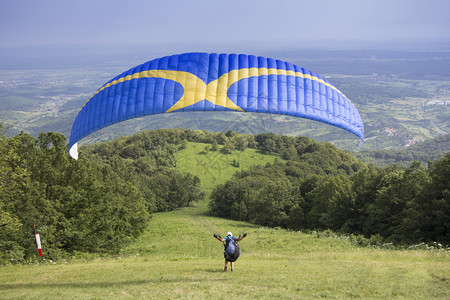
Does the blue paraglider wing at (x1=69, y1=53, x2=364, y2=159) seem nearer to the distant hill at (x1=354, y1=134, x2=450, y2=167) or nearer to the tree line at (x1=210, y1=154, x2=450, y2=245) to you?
the tree line at (x1=210, y1=154, x2=450, y2=245)

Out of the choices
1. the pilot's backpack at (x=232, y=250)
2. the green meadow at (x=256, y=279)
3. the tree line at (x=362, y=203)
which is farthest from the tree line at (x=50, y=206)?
the tree line at (x=362, y=203)

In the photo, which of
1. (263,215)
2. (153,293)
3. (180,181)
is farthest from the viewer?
(263,215)

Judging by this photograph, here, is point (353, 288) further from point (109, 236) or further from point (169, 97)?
point (109, 236)

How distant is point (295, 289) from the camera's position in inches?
359

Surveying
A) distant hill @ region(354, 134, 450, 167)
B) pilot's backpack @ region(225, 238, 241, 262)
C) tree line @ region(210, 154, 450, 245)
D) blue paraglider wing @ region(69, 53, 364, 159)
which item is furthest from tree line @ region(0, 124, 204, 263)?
distant hill @ region(354, 134, 450, 167)

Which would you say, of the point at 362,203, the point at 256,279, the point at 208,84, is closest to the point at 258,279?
the point at 256,279

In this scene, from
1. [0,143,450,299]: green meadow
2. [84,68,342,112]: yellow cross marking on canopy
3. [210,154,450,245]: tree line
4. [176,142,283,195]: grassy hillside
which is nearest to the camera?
[0,143,450,299]: green meadow

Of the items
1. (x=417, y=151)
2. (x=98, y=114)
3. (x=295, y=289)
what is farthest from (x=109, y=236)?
(x=417, y=151)

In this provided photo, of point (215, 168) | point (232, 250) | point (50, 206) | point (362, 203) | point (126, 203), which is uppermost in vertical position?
point (232, 250)

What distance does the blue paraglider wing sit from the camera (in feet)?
37.6

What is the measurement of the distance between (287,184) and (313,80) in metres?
35.3

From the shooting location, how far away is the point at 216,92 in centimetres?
1163

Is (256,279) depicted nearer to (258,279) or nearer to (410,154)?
(258,279)

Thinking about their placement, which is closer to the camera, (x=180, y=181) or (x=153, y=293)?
(x=153, y=293)
